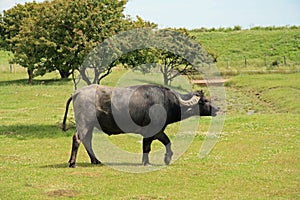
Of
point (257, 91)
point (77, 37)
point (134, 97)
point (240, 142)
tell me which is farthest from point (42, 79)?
point (134, 97)

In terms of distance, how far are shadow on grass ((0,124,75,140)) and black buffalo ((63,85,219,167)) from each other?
7.36 meters

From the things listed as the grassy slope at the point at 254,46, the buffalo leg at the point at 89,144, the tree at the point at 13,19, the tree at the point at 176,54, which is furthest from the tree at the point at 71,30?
the grassy slope at the point at 254,46

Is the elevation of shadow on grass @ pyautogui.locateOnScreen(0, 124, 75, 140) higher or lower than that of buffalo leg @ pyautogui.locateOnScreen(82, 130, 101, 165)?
lower

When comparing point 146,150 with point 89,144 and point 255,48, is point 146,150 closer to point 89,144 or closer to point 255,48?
point 89,144

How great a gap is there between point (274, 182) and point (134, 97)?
16.0 ft

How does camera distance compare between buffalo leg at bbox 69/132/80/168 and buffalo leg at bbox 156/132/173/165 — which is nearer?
buffalo leg at bbox 69/132/80/168

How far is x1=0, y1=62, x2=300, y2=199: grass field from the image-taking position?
12.6 metres

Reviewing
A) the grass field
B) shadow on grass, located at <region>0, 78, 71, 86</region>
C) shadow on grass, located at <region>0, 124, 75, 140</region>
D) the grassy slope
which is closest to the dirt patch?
the grass field

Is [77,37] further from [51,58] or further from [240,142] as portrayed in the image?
[240,142]

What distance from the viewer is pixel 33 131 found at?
24609 millimetres

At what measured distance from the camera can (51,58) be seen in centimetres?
2658

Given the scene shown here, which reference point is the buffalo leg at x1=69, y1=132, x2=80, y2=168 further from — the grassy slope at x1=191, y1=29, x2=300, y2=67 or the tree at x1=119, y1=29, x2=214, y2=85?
the grassy slope at x1=191, y1=29, x2=300, y2=67

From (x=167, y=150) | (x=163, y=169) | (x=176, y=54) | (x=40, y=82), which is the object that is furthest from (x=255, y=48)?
(x=163, y=169)

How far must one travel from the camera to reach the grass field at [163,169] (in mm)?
12578
